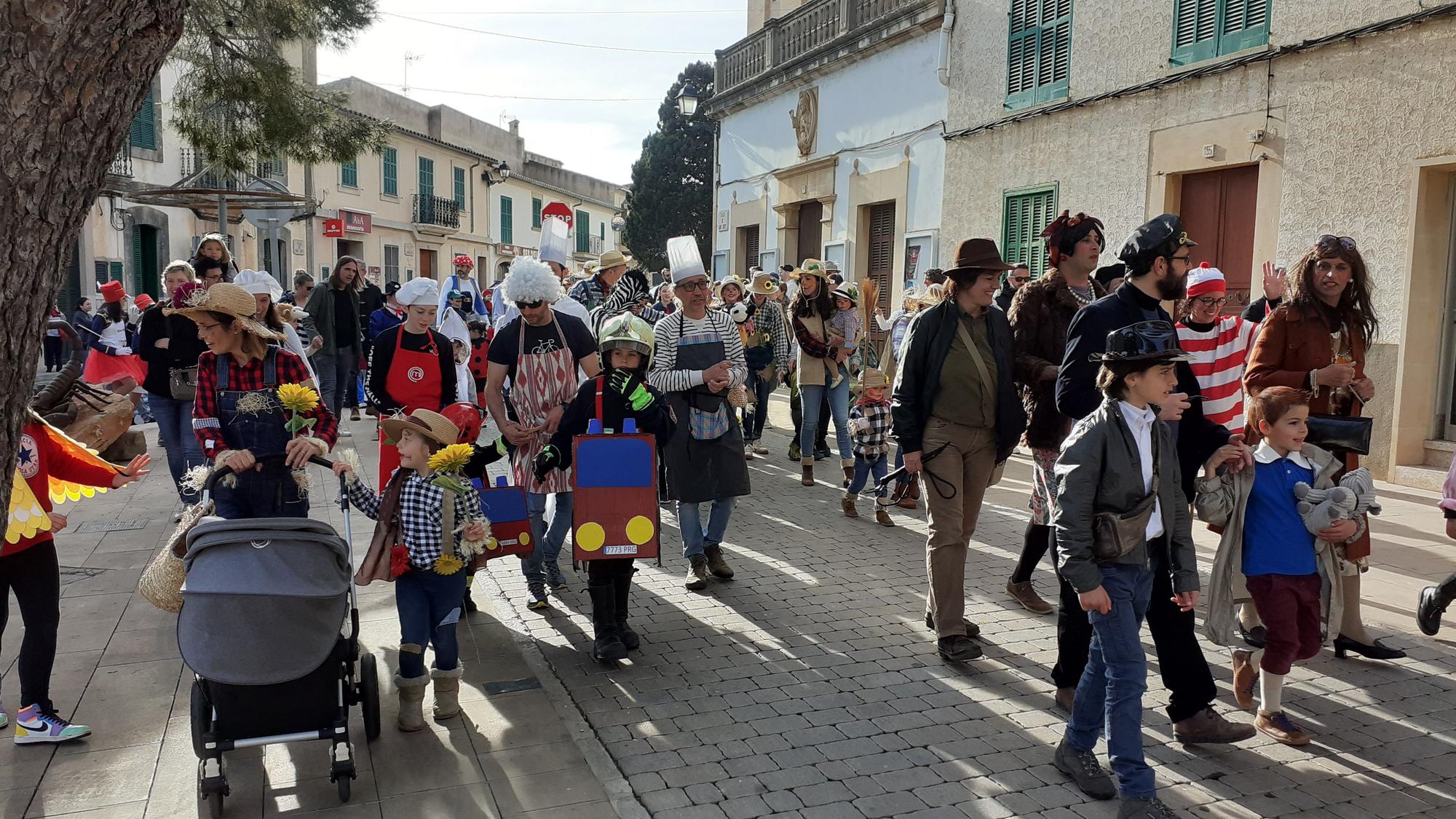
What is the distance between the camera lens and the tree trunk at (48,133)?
195 cm

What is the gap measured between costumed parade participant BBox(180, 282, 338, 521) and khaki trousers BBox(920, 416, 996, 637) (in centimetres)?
271

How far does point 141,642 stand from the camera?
203 inches

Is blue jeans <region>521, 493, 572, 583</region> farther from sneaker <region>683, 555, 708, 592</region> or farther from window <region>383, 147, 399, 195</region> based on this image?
window <region>383, 147, 399, 195</region>

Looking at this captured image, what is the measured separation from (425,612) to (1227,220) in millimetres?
9707

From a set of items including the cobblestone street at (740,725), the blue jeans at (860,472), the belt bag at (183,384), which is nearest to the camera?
the cobblestone street at (740,725)

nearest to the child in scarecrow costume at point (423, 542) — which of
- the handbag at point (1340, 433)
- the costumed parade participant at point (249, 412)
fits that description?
the costumed parade participant at point (249, 412)

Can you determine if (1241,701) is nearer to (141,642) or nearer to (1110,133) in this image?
(141,642)

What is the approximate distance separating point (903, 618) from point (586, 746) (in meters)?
2.20

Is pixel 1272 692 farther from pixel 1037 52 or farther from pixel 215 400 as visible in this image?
pixel 1037 52

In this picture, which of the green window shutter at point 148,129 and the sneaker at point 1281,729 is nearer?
the sneaker at point 1281,729

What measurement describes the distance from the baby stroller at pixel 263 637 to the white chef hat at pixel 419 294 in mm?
2601

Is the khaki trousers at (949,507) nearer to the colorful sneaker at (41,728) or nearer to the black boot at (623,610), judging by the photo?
the black boot at (623,610)

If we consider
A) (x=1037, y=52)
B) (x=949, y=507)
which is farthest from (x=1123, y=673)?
(x=1037, y=52)

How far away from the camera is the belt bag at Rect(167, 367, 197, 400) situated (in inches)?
240
